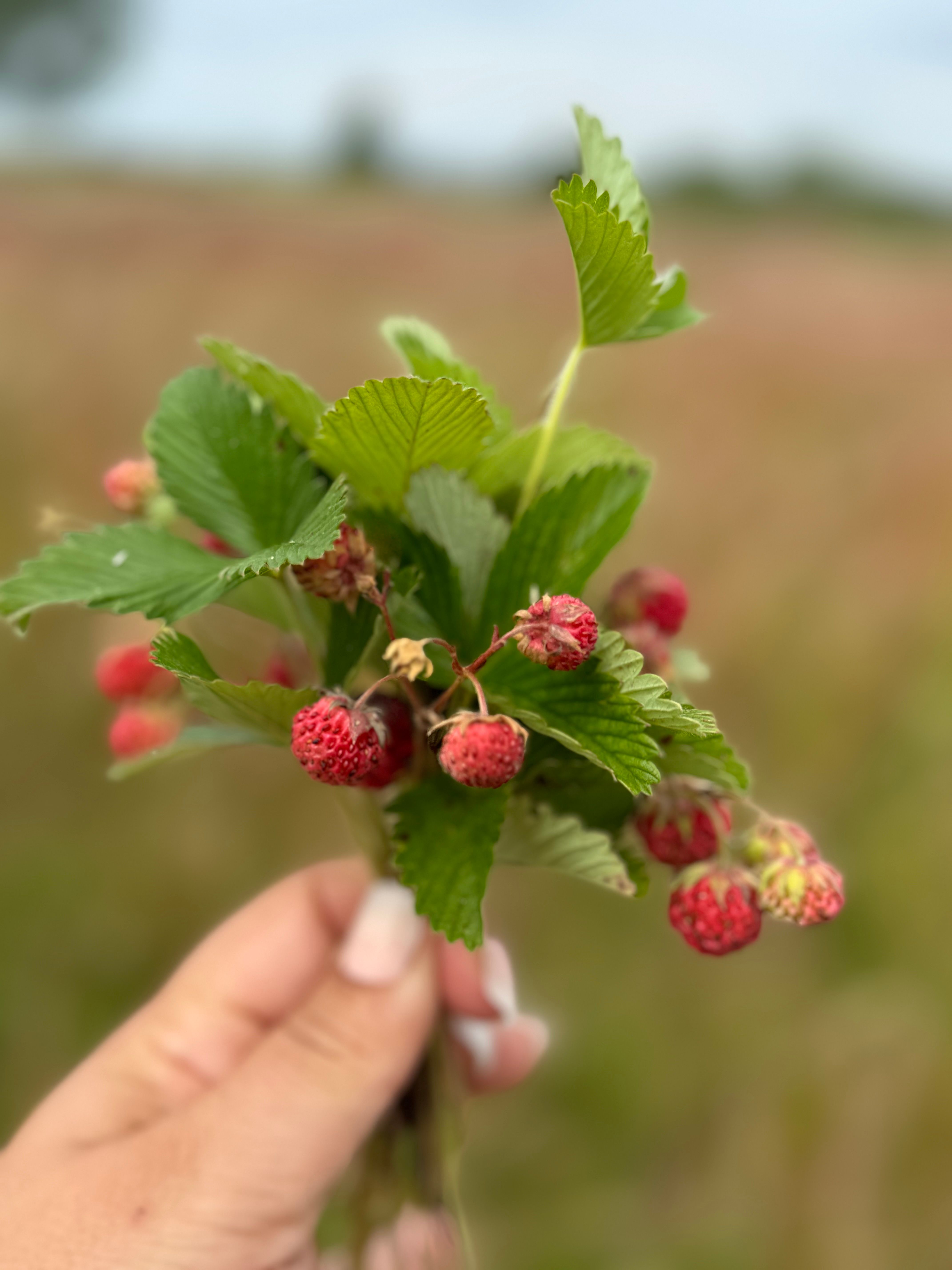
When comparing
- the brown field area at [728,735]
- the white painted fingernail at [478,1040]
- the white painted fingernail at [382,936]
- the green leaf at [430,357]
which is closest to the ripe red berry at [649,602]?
the green leaf at [430,357]

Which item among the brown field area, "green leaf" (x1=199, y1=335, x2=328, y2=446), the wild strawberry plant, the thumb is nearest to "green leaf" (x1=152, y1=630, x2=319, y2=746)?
the wild strawberry plant

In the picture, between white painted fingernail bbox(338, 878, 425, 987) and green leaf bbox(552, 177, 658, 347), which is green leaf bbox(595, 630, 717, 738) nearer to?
green leaf bbox(552, 177, 658, 347)

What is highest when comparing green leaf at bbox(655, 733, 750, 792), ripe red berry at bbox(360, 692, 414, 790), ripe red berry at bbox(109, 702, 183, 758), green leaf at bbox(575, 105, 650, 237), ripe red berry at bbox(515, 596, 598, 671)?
green leaf at bbox(575, 105, 650, 237)

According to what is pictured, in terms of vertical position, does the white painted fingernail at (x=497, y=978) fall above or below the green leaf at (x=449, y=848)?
below

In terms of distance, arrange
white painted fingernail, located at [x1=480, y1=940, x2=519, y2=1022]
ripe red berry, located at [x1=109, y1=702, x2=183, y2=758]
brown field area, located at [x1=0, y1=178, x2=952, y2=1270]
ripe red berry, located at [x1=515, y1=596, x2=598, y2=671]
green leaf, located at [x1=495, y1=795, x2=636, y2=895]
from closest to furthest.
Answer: ripe red berry, located at [x1=515, y1=596, x2=598, y2=671]
green leaf, located at [x1=495, y1=795, x2=636, y2=895]
ripe red berry, located at [x1=109, y1=702, x2=183, y2=758]
white painted fingernail, located at [x1=480, y1=940, x2=519, y2=1022]
brown field area, located at [x1=0, y1=178, x2=952, y2=1270]

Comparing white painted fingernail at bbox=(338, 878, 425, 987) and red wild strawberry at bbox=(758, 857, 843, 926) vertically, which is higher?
→ red wild strawberry at bbox=(758, 857, 843, 926)

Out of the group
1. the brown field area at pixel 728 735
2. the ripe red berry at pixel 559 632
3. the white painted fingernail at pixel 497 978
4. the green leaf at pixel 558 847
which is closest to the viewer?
the ripe red berry at pixel 559 632

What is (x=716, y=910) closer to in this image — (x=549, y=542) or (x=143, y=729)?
(x=549, y=542)

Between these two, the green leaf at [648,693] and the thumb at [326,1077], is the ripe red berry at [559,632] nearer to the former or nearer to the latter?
the green leaf at [648,693]
